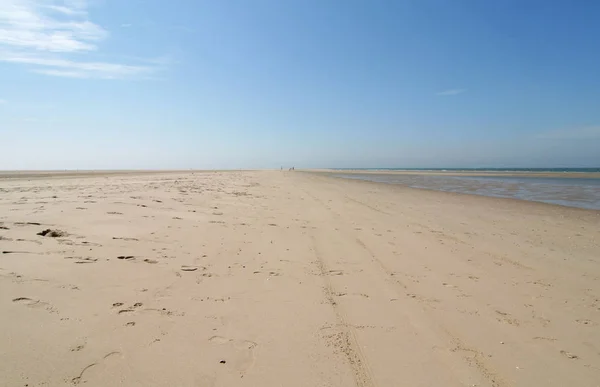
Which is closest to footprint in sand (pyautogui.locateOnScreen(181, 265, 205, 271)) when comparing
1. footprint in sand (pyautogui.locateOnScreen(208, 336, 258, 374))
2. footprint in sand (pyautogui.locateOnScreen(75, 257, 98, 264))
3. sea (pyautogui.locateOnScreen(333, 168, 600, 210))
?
footprint in sand (pyautogui.locateOnScreen(75, 257, 98, 264))

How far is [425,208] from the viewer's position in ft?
41.0

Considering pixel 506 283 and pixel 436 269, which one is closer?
pixel 506 283

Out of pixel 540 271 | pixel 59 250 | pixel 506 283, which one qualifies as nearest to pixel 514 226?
pixel 540 271

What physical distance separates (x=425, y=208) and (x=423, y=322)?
32.7 feet

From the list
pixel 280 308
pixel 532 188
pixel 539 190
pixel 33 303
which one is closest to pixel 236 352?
pixel 280 308

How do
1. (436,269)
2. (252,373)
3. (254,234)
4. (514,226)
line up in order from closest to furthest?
1. (252,373)
2. (436,269)
3. (254,234)
4. (514,226)

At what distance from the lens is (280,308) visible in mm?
3488

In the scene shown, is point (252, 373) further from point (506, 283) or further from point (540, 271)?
point (540, 271)

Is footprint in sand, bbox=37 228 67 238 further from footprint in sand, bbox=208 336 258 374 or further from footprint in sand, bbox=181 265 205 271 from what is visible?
footprint in sand, bbox=208 336 258 374

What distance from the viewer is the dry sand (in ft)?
7.95

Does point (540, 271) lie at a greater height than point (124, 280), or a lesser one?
lesser

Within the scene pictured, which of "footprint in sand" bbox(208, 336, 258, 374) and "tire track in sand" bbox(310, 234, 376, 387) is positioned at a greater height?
"footprint in sand" bbox(208, 336, 258, 374)

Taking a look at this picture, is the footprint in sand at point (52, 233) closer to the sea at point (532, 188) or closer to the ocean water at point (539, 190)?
the sea at point (532, 188)

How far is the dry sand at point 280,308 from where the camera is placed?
2422 millimetres
